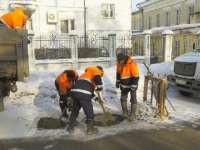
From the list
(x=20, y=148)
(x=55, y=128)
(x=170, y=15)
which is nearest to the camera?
(x=20, y=148)

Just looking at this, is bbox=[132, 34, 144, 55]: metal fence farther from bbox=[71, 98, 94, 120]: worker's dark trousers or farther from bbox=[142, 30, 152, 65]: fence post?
bbox=[71, 98, 94, 120]: worker's dark trousers

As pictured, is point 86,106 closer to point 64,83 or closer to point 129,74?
point 64,83

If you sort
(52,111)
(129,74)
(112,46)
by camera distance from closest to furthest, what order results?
1. (129,74)
2. (52,111)
3. (112,46)

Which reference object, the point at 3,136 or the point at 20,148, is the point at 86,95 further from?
the point at 3,136

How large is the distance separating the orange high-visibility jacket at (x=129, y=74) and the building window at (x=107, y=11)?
45.3ft

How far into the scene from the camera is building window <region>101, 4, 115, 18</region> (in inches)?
715

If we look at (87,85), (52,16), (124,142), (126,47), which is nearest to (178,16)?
(126,47)

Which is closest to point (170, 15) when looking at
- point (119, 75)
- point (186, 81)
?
point (186, 81)

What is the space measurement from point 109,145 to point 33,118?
7.56ft

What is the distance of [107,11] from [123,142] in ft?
51.7

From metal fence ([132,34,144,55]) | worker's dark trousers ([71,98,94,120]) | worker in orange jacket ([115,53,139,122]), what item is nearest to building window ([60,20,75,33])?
metal fence ([132,34,144,55])

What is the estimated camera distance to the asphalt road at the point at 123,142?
3.78 meters

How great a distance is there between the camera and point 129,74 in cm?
512

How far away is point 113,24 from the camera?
18.2m
